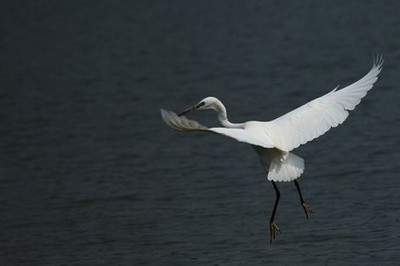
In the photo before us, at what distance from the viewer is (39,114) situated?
19797 mm

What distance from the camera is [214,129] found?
29.7ft

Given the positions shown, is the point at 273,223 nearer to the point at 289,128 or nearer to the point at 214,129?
the point at 289,128

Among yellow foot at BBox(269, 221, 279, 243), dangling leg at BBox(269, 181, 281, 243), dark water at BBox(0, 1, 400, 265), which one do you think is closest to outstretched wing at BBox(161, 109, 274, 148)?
dangling leg at BBox(269, 181, 281, 243)

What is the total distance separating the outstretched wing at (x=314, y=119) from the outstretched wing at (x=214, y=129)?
37cm

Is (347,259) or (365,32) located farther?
(365,32)

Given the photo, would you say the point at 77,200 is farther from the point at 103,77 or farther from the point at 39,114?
the point at 103,77

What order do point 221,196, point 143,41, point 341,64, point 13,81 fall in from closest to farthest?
point 221,196 < point 341,64 < point 13,81 < point 143,41

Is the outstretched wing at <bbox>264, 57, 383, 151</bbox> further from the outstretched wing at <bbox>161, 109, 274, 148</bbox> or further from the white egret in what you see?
the outstretched wing at <bbox>161, 109, 274, 148</bbox>

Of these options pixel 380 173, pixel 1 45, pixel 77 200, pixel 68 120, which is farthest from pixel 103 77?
pixel 380 173

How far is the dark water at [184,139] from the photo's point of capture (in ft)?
40.6

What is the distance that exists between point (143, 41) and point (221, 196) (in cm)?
1249

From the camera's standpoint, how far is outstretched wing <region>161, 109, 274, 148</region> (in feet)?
28.4

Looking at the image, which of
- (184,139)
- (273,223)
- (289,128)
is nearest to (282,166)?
(289,128)

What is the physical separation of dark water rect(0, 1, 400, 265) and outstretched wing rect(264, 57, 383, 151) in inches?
53.3
